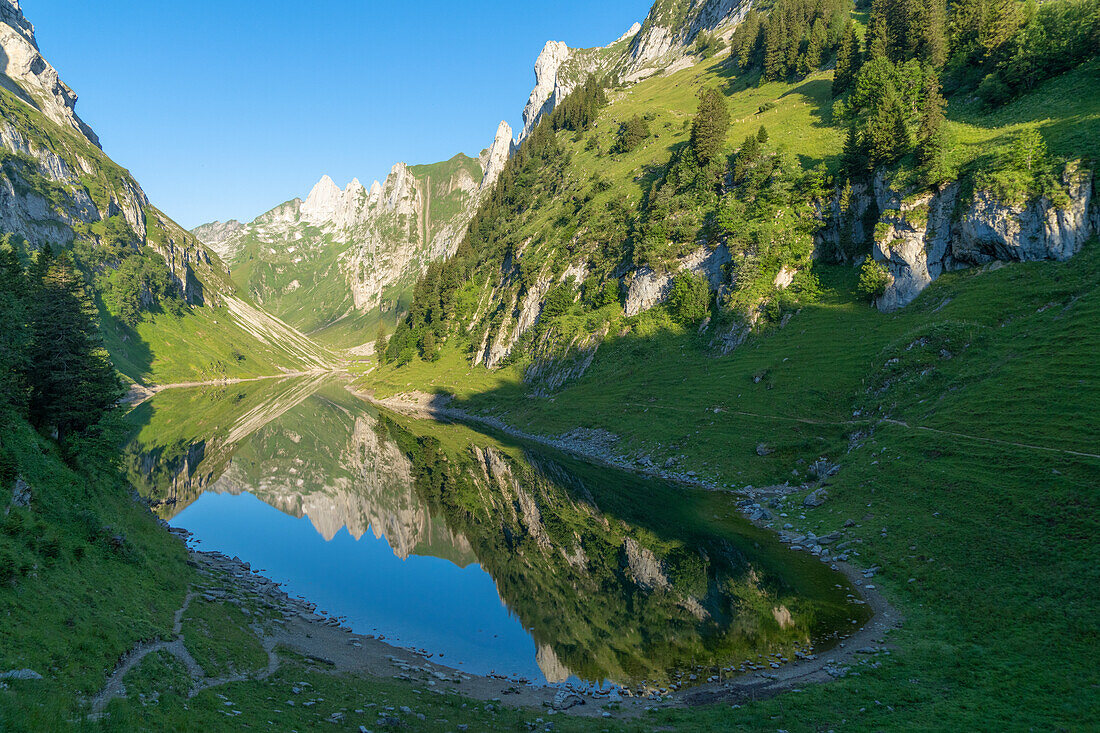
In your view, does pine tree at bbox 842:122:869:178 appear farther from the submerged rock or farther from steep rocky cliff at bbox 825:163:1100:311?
the submerged rock

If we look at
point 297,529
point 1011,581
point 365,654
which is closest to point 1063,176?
point 1011,581

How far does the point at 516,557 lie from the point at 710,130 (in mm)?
81547

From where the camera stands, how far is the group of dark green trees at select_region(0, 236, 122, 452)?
2820 cm

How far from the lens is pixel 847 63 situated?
90.5 meters

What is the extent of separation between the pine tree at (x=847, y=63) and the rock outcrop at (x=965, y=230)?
46.4 metres

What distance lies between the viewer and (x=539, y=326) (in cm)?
10294

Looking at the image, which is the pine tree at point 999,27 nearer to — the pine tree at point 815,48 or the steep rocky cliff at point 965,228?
the steep rocky cliff at point 965,228

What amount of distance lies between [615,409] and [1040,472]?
146 feet

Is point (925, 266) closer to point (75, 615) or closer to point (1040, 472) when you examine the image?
point (1040, 472)

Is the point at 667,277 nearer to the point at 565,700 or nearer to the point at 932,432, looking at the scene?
the point at 932,432

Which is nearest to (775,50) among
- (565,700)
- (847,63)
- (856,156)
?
(847,63)

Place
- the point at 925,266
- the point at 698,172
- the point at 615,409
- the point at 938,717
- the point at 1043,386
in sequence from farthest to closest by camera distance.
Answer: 1. the point at 698,172
2. the point at 615,409
3. the point at 925,266
4. the point at 1043,386
5. the point at 938,717

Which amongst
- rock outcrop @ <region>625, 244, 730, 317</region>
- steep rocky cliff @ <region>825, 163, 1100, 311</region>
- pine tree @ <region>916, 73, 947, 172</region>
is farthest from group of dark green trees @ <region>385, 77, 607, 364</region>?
pine tree @ <region>916, 73, 947, 172</region>

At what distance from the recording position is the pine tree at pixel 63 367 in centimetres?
2895
